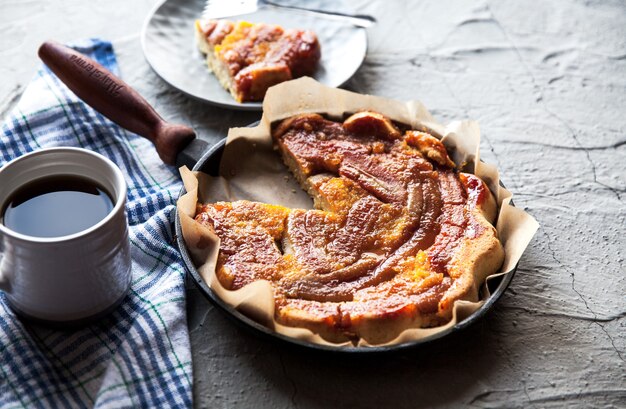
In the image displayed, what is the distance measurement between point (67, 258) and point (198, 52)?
1.39 m

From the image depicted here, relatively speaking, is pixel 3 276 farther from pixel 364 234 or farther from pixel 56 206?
pixel 364 234

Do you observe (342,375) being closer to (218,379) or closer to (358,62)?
(218,379)

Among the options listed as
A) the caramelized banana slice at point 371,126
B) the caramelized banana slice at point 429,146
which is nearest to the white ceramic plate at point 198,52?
the caramelized banana slice at point 371,126

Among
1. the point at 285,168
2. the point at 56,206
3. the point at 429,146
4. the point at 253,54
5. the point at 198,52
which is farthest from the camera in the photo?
the point at 198,52

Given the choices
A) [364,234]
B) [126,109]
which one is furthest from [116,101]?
[364,234]

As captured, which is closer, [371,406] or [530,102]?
[371,406]

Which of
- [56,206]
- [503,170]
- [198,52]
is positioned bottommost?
[503,170]

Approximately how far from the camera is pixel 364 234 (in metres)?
2.06

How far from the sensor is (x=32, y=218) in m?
1.82

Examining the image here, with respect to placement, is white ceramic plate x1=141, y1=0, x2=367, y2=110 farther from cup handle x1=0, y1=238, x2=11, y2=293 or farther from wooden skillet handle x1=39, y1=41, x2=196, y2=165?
cup handle x1=0, y1=238, x2=11, y2=293

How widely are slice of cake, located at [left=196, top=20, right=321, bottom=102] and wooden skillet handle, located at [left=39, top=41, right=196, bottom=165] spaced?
0.38 meters

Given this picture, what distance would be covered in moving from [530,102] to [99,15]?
5.85ft

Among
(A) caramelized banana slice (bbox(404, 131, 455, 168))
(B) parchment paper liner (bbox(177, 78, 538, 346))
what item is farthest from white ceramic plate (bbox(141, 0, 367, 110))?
(A) caramelized banana slice (bbox(404, 131, 455, 168))

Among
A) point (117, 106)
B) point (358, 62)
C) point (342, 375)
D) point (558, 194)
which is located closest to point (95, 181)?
point (117, 106)
